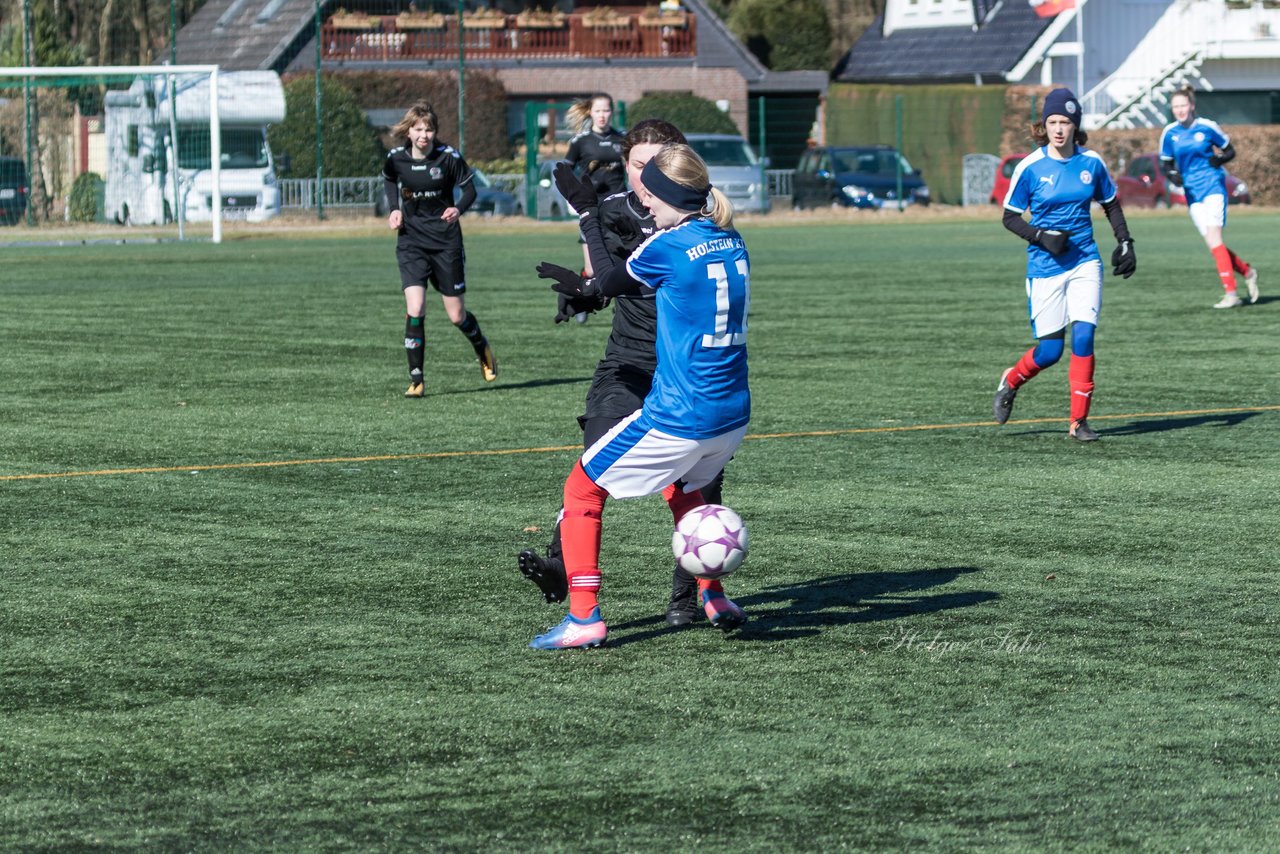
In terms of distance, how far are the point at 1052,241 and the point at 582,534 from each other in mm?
5758

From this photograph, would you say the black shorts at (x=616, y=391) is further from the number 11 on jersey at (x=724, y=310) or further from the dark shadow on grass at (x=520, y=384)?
the dark shadow on grass at (x=520, y=384)

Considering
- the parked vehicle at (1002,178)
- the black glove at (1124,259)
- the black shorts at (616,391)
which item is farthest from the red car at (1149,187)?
the black shorts at (616,391)

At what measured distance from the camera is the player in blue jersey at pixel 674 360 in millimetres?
6594

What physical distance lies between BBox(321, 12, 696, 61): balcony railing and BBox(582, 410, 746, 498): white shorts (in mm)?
44959

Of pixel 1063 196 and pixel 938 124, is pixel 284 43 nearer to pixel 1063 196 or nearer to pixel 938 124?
pixel 938 124

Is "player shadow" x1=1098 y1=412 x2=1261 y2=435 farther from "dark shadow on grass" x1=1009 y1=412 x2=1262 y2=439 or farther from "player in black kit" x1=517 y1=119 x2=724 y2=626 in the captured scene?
"player in black kit" x1=517 y1=119 x2=724 y2=626

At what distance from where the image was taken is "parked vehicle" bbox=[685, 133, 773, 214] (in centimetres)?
4312

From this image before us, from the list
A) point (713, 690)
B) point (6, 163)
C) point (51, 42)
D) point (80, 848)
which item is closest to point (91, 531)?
point (713, 690)

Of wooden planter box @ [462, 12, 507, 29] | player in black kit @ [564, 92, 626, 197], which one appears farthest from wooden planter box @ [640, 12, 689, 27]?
player in black kit @ [564, 92, 626, 197]

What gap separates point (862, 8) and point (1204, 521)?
6736 cm

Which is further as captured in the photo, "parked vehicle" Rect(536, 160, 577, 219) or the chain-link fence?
"parked vehicle" Rect(536, 160, 577, 219)

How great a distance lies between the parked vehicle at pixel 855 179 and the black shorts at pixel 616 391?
3869 cm

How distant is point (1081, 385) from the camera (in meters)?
11.9

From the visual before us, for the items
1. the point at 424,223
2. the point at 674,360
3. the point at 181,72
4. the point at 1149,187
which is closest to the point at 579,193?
the point at 674,360
